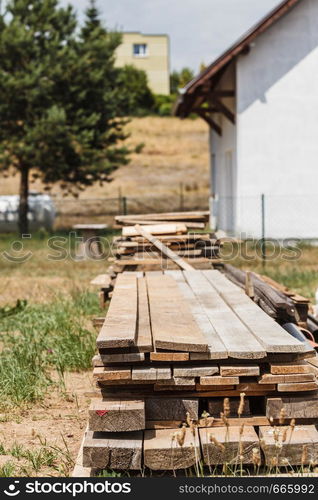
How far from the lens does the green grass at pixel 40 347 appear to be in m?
5.93

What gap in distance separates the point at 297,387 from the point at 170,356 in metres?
0.77

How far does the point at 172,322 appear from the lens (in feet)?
15.7

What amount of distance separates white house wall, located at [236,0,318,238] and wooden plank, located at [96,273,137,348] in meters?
11.3

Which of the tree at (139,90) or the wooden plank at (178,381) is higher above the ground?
the tree at (139,90)

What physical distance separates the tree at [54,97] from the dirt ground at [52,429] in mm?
16541

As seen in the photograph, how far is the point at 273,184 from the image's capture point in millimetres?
17469

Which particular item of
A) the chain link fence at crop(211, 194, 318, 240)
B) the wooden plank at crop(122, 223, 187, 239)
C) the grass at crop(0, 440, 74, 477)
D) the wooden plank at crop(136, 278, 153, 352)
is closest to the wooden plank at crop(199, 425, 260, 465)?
the wooden plank at crop(136, 278, 153, 352)

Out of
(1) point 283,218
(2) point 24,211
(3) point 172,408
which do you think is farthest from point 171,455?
(2) point 24,211

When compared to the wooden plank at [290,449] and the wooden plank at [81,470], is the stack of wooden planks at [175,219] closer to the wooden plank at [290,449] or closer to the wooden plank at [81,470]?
the wooden plank at [81,470]

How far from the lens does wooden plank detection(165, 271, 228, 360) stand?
4.16 meters

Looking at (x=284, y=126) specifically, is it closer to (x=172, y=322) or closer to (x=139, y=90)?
(x=172, y=322)

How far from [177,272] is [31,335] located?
1.84 metres

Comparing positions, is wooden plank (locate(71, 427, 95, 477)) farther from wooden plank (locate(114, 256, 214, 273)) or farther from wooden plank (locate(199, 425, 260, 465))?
wooden plank (locate(114, 256, 214, 273))

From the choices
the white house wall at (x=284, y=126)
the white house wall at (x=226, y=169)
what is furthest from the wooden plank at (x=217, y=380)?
the white house wall at (x=226, y=169)
